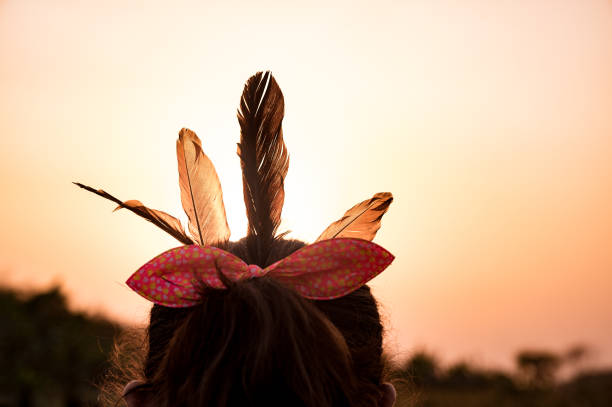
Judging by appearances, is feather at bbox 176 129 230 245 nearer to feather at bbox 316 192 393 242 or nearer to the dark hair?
feather at bbox 316 192 393 242

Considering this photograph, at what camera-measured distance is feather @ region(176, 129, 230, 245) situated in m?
1.95

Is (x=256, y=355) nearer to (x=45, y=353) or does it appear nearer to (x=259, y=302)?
(x=259, y=302)

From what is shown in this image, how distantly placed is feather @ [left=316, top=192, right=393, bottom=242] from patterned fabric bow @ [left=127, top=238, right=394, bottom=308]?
0.38 metres

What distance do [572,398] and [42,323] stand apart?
8.58 m

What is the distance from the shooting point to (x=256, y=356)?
129cm

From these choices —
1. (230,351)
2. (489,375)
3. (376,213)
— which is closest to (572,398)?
(489,375)

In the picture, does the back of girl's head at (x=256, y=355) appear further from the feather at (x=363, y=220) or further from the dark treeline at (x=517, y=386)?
the dark treeline at (x=517, y=386)

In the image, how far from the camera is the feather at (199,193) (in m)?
1.95

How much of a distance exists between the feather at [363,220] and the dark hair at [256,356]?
1.85 feet

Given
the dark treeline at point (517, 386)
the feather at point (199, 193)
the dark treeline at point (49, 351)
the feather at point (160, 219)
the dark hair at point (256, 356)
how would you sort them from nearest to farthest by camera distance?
the dark hair at point (256, 356) → the feather at point (160, 219) → the feather at point (199, 193) → the dark treeline at point (49, 351) → the dark treeline at point (517, 386)

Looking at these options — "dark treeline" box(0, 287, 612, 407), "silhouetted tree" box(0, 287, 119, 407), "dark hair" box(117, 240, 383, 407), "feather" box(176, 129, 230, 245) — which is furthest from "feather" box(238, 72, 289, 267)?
"silhouetted tree" box(0, 287, 119, 407)

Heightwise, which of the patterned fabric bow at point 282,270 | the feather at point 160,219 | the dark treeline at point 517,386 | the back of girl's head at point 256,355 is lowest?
the dark treeline at point 517,386

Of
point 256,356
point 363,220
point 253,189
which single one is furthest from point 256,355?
point 363,220

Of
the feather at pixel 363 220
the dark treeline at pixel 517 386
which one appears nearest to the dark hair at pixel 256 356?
the feather at pixel 363 220
